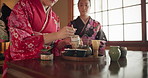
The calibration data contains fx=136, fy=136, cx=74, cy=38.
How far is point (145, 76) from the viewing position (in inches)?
20.9

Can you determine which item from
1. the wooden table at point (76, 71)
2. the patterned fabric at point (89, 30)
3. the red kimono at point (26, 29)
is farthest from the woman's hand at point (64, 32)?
the patterned fabric at point (89, 30)

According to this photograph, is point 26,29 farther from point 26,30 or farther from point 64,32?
point 64,32

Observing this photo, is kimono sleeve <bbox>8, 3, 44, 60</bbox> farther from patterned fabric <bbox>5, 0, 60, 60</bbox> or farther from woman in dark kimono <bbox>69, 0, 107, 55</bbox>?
woman in dark kimono <bbox>69, 0, 107, 55</bbox>

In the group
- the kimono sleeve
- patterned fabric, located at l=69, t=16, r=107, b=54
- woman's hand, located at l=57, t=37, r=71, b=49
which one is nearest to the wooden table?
the kimono sleeve

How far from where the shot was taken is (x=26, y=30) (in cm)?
107

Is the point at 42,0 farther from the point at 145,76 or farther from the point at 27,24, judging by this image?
the point at 145,76

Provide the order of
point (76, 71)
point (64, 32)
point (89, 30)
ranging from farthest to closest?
point (89, 30) → point (64, 32) → point (76, 71)

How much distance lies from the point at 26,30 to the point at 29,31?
2cm

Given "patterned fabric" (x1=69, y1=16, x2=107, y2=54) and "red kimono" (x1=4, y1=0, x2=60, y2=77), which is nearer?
"red kimono" (x1=4, y1=0, x2=60, y2=77)

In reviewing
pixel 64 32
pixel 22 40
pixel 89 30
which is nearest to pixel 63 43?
pixel 64 32

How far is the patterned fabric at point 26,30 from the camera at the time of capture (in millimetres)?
1021

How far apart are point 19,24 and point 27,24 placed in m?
0.06

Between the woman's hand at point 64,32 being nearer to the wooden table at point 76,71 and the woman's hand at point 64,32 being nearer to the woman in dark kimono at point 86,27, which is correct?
the wooden table at point 76,71

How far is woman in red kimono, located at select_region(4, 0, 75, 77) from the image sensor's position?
102 centimetres
